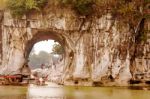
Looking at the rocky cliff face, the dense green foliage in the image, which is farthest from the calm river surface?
the dense green foliage

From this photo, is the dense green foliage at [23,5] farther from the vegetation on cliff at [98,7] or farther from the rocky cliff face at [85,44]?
the rocky cliff face at [85,44]

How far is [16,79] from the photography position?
98.7 ft

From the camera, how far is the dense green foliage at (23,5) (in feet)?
102

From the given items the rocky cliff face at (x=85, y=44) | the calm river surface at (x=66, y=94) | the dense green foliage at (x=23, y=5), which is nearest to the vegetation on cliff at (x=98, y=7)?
the dense green foliage at (x=23, y=5)

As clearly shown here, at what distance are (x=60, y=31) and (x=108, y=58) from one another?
4.67m

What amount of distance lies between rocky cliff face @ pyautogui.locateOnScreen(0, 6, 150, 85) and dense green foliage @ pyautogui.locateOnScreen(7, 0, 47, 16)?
2.23ft

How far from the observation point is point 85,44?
3225cm

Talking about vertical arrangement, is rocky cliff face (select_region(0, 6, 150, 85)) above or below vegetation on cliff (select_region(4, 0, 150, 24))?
below

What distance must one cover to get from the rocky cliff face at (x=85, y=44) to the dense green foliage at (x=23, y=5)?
68 cm

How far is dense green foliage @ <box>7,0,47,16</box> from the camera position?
31094mm

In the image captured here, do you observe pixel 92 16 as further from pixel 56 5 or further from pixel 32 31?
pixel 32 31

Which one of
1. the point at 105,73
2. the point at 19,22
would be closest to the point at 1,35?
the point at 19,22

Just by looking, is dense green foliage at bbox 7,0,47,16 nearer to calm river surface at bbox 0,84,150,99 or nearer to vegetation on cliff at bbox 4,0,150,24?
vegetation on cliff at bbox 4,0,150,24

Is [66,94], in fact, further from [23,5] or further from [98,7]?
[23,5]
